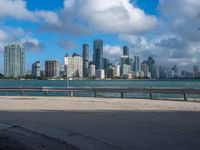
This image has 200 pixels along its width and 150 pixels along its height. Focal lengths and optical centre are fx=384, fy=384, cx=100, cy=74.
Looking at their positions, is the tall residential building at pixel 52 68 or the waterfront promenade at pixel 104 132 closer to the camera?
the waterfront promenade at pixel 104 132

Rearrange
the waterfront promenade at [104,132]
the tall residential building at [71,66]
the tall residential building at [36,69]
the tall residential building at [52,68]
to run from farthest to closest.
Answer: the tall residential building at [36,69]
the tall residential building at [52,68]
the tall residential building at [71,66]
the waterfront promenade at [104,132]

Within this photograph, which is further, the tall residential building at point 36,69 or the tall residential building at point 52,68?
the tall residential building at point 36,69

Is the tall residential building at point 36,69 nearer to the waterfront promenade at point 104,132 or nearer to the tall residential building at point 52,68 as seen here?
the tall residential building at point 52,68

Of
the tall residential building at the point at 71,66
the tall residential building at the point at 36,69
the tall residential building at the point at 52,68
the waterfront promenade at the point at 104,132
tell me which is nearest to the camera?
the waterfront promenade at the point at 104,132

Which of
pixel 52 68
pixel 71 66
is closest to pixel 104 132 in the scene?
pixel 71 66

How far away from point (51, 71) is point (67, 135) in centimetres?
8739

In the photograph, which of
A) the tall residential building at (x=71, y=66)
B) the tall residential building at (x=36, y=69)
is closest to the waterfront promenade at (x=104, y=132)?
the tall residential building at (x=71, y=66)

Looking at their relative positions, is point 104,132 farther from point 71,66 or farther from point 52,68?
point 52,68

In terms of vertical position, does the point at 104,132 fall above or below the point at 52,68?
below

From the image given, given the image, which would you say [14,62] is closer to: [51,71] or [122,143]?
[51,71]

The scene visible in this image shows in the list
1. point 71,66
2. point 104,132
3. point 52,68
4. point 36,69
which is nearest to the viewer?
point 104,132

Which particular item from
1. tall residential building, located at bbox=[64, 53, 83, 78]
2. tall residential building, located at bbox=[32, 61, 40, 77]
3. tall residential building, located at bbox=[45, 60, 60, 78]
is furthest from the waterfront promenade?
tall residential building, located at bbox=[32, 61, 40, 77]

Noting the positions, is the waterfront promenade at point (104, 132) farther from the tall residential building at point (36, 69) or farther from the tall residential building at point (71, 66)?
the tall residential building at point (36, 69)

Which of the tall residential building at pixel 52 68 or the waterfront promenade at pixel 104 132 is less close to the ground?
the tall residential building at pixel 52 68
